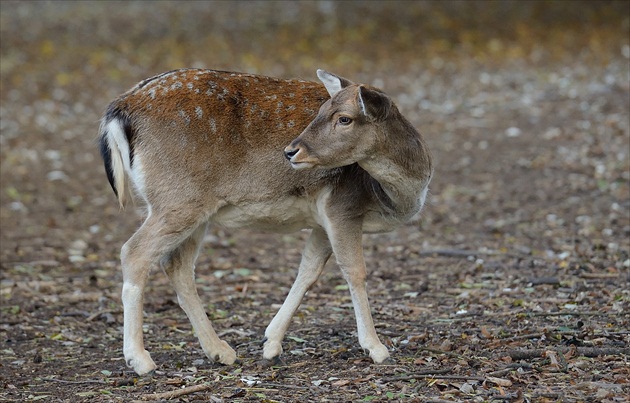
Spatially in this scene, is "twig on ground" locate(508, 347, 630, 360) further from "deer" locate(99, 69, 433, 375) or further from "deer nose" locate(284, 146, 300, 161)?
"deer nose" locate(284, 146, 300, 161)

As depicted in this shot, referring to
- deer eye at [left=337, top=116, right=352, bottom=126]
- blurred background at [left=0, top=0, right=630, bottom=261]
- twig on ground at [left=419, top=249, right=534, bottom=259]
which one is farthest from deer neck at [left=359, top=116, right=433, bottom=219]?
blurred background at [left=0, top=0, right=630, bottom=261]

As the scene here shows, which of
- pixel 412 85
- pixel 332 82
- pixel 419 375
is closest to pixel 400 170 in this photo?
pixel 332 82

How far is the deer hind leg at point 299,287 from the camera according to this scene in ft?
19.2

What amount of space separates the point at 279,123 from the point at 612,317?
97.2 inches

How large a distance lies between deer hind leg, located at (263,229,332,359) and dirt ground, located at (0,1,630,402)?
0.47 ft

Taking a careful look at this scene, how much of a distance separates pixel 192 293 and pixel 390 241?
381cm

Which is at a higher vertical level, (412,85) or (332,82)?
(412,85)

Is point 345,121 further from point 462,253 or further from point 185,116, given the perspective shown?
point 462,253

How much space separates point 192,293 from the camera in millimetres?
6043

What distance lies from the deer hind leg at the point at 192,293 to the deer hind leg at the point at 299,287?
0.88ft

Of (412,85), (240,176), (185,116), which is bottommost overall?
(240,176)

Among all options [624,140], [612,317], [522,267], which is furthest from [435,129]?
[612,317]

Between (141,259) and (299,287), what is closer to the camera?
(141,259)

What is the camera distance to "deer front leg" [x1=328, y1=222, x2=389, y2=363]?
18.7ft
